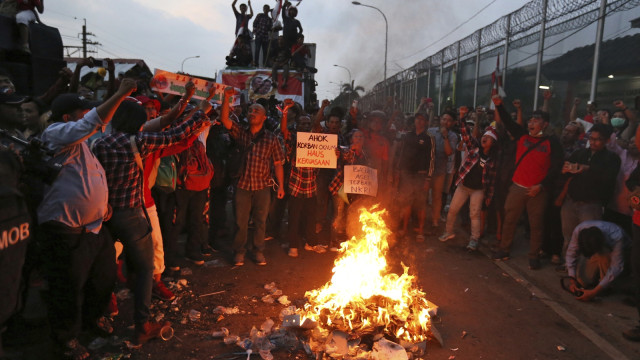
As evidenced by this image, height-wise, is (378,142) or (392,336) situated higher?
(378,142)

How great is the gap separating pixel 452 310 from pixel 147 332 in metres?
3.38

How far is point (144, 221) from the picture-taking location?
388 centimetres

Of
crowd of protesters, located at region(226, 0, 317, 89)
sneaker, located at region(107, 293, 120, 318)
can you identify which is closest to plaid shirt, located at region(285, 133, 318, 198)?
sneaker, located at region(107, 293, 120, 318)

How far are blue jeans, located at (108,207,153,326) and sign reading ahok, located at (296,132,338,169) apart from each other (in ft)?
10.2

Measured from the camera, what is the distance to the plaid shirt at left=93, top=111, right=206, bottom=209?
3.66 metres

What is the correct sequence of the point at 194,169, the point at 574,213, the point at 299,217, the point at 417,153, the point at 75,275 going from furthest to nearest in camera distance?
the point at 417,153
the point at 299,217
the point at 574,213
the point at 194,169
the point at 75,275

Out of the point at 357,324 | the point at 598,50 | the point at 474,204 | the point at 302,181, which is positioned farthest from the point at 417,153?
the point at 598,50

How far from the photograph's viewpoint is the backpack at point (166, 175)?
16.6 ft

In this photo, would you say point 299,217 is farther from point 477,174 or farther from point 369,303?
point 477,174

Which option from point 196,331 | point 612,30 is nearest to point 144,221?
point 196,331

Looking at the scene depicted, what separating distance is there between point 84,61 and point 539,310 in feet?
22.9

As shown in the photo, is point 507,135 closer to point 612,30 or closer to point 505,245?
point 505,245

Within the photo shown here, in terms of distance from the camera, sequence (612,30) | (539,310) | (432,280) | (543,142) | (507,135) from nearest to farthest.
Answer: (539,310)
(432,280)
(543,142)
(507,135)
(612,30)

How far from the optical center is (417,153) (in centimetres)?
778
